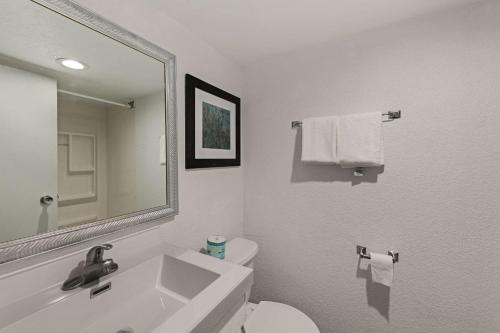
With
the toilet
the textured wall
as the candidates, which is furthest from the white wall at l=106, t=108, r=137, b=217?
the toilet

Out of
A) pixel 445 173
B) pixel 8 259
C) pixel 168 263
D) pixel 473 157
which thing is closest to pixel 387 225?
pixel 445 173

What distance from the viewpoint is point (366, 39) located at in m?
1.27

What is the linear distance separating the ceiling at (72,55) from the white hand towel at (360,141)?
1.07 m

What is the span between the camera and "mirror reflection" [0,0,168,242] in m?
0.63

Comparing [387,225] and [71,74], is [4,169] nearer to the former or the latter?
[71,74]

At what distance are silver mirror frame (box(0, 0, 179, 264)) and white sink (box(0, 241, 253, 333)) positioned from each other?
0.15m

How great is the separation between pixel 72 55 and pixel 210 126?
72 cm

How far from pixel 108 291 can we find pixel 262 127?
129 cm

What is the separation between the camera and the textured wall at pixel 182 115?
96 centimetres

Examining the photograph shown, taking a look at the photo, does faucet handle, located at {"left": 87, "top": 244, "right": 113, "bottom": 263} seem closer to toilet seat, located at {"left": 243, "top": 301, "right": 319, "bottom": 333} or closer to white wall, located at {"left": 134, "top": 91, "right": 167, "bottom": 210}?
white wall, located at {"left": 134, "top": 91, "right": 167, "bottom": 210}

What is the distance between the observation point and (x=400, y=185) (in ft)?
3.91

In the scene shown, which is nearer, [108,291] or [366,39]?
[108,291]

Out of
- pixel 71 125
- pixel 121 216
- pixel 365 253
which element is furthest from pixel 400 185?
pixel 71 125

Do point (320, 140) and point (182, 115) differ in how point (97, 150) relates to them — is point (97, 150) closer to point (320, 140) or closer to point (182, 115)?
point (182, 115)
